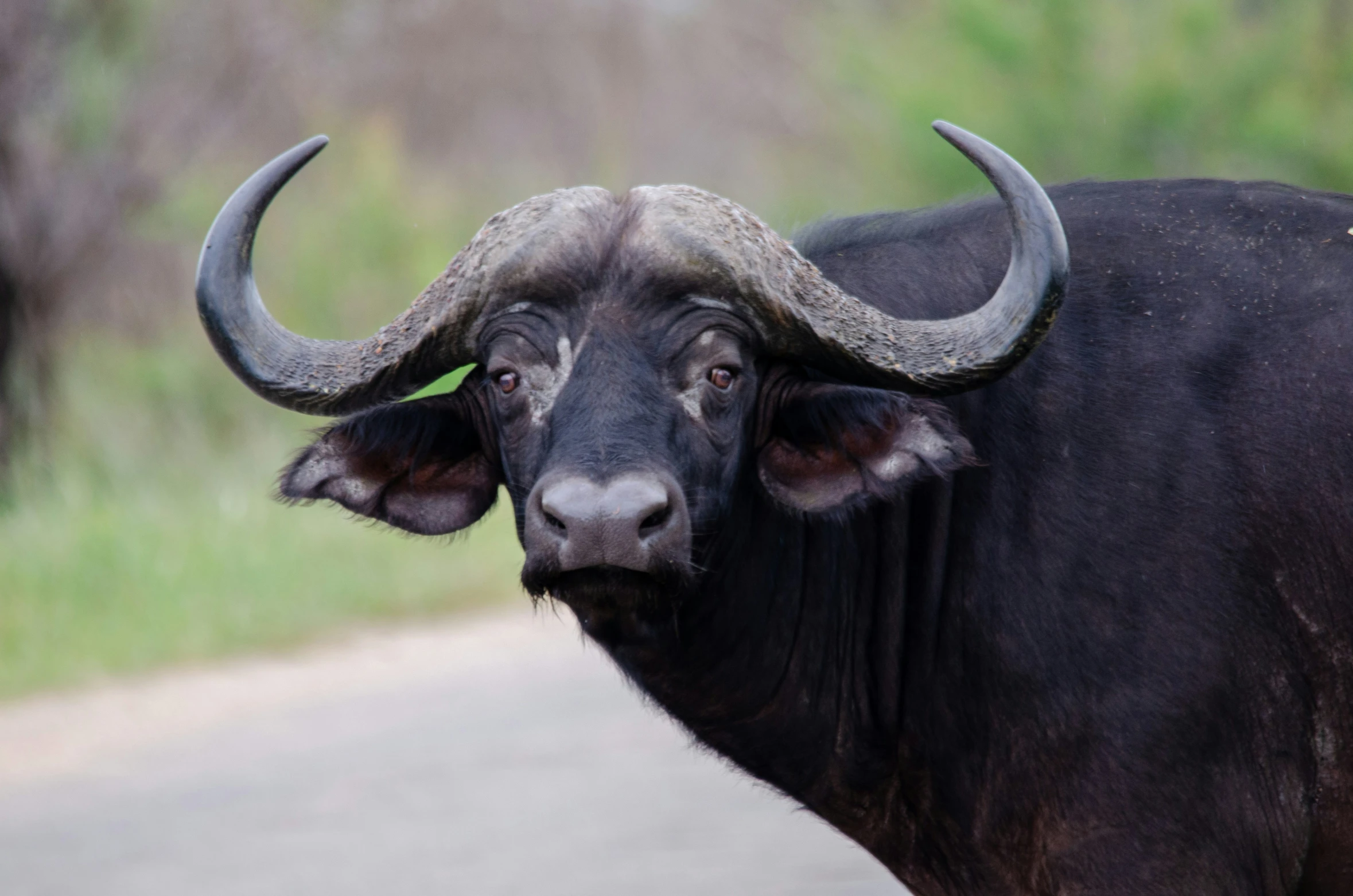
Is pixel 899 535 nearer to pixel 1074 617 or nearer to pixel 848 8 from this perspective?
pixel 1074 617

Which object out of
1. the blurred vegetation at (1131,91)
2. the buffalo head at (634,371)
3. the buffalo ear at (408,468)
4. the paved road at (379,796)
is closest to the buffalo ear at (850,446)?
the buffalo head at (634,371)

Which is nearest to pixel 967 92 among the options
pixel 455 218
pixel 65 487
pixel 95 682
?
pixel 455 218

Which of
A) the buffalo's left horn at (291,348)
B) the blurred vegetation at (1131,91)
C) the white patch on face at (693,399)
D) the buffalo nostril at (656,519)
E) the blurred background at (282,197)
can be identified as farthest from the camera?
the blurred vegetation at (1131,91)

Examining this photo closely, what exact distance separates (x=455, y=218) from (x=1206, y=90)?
7.77 m

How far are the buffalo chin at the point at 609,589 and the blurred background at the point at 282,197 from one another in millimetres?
2240

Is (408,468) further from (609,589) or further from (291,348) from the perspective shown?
(609,589)

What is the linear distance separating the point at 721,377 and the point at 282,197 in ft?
46.8

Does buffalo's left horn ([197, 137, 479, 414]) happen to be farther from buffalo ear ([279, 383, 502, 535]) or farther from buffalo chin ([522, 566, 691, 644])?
buffalo chin ([522, 566, 691, 644])

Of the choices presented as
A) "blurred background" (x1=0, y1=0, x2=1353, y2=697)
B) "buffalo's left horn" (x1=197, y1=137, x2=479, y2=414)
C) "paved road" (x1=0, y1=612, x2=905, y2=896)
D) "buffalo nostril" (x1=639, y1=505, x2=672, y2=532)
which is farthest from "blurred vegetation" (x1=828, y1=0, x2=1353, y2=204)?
"buffalo nostril" (x1=639, y1=505, x2=672, y2=532)

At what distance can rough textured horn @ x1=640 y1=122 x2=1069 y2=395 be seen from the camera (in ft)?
10.6

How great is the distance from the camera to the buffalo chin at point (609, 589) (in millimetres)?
3076

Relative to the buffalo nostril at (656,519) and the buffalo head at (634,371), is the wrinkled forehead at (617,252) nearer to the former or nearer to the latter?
the buffalo head at (634,371)

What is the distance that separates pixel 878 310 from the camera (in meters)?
3.48

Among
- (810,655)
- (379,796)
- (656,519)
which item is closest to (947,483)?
(810,655)
